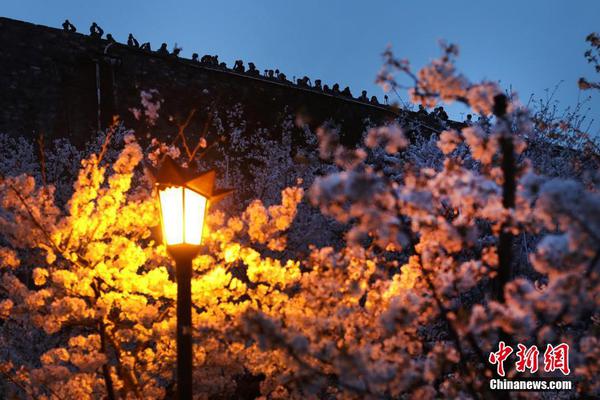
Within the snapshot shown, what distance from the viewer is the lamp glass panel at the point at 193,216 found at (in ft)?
14.4

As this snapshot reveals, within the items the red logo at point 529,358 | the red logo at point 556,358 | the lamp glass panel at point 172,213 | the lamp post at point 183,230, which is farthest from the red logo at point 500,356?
the lamp glass panel at point 172,213

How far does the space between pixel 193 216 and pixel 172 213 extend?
0.16 meters

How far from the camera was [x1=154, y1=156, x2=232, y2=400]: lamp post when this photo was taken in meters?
4.33

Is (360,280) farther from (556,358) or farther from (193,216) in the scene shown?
(556,358)

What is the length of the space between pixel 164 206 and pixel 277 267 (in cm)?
173

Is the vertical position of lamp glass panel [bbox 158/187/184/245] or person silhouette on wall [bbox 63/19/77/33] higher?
person silhouette on wall [bbox 63/19/77/33]

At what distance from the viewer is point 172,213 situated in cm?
442

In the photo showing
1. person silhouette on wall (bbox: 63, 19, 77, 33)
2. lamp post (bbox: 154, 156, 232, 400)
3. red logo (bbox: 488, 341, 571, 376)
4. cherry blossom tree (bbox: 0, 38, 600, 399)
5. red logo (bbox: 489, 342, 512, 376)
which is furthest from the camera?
person silhouette on wall (bbox: 63, 19, 77, 33)

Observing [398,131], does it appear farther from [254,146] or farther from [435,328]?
[254,146]

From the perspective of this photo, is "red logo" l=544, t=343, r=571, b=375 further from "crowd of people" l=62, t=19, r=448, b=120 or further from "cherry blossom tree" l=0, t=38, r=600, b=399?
"crowd of people" l=62, t=19, r=448, b=120

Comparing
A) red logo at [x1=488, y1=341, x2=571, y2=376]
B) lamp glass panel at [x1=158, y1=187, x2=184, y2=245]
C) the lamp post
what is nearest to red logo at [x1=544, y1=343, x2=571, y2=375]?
red logo at [x1=488, y1=341, x2=571, y2=376]

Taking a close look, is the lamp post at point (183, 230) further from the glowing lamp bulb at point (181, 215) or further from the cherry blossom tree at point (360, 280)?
the cherry blossom tree at point (360, 280)

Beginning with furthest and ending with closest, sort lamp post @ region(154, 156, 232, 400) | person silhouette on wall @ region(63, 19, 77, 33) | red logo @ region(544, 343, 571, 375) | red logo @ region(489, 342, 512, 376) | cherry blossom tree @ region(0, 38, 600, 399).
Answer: person silhouette on wall @ region(63, 19, 77, 33)
red logo @ region(544, 343, 571, 375)
lamp post @ region(154, 156, 232, 400)
red logo @ region(489, 342, 512, 376)
cherry blossom tree @ region(0, 38, 600, 399)

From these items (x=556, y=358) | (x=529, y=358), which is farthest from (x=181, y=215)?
(x=556, y=358)
